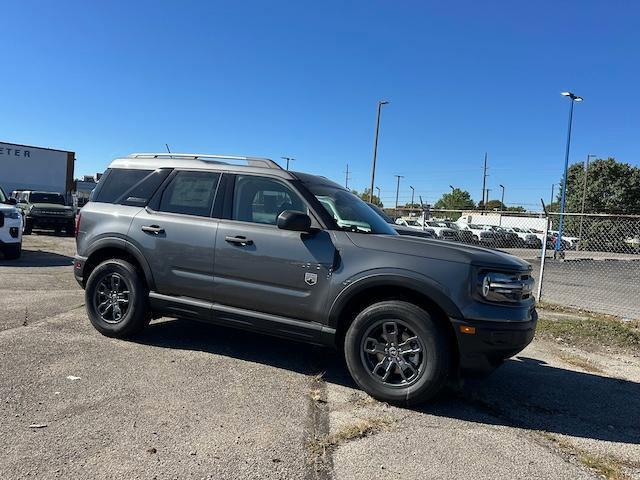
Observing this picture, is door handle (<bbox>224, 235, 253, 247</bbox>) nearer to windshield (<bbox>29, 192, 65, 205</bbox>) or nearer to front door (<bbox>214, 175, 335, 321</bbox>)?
front door (<bbox>214, 175, 335, 321</bbox>)

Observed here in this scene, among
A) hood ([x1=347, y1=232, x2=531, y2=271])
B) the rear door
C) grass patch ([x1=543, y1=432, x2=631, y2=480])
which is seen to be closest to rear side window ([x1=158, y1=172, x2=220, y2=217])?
the rear door

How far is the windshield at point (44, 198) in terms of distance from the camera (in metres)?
20.6

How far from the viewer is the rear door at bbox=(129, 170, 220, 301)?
16.4 ft

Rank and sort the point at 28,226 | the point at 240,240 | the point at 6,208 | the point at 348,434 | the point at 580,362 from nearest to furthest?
the point at 348,434 < the point at 240,240 < the point at 580,362 < the point at 6,208 < the point at 28,226

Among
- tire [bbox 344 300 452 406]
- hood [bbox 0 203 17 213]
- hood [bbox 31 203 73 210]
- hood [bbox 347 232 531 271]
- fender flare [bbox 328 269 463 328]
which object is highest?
hood [bbox 347 232 531 271]

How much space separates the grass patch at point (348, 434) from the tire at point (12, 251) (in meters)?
10.2

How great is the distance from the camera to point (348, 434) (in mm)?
3607

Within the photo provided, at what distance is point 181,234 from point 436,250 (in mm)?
2442

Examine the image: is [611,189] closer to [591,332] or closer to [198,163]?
[591,332]

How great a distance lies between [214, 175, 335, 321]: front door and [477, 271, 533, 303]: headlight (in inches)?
48.5

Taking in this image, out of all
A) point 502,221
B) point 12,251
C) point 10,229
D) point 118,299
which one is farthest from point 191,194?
point 502,221

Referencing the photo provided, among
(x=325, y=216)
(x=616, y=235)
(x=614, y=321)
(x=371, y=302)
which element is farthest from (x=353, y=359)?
(x=616, y=235)

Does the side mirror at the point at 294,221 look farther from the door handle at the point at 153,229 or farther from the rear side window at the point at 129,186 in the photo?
the rear side window at the point at 129,186

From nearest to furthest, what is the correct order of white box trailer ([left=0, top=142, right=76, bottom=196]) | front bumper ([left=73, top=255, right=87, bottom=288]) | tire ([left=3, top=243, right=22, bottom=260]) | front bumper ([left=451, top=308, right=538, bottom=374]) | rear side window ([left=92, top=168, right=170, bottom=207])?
front bumper ([left=451, top=308, right=538, bottom=374])
rear side window ([left=92, top=168, right=170, bottom=207])
front bumper ([left=73, top=255, right=87, bottom=288])
tire ([left=3, top=243, right=22, bottom=260])
white box trailer ([left=0, top=142, right=76, bottom=196])
